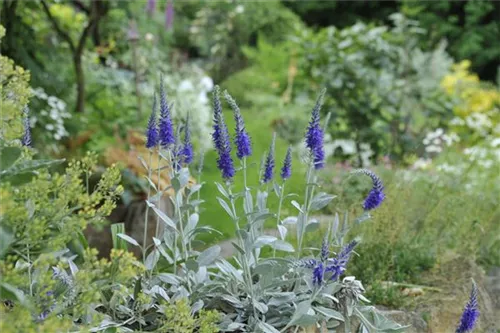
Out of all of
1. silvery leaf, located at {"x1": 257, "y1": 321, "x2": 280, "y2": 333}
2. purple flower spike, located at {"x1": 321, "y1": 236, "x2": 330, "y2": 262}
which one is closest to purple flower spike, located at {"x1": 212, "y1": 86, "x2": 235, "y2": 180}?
purple flower spike, located at {"x1": 321, "y1": 236, "x2": 330, "y2": 262}

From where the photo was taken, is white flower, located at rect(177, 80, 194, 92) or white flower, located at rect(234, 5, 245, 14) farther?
white flower, located at rect(234, 5, 245, 14)

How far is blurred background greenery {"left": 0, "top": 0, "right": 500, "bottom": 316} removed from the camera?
3.86 m

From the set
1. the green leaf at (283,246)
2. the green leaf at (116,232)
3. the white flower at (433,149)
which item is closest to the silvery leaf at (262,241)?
the green leaf at (283,246)

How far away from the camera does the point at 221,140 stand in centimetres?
229

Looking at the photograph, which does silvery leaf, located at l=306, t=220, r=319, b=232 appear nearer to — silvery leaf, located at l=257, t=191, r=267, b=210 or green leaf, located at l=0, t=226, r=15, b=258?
silvery leaf, located at l=257, t=191, r=267, b=210

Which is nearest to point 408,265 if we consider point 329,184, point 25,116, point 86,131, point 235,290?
point 329,184

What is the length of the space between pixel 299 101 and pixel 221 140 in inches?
228

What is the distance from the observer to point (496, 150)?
7.11 meters

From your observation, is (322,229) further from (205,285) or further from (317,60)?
(317,60)

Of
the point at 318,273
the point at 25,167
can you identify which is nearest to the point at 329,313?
the point at 318,273

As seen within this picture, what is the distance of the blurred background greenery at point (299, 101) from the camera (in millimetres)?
3859

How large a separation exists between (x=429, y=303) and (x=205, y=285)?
1210mm

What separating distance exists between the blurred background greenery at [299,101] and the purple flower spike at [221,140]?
549 mm

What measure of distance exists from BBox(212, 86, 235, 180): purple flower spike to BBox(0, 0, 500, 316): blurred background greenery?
55 cm
